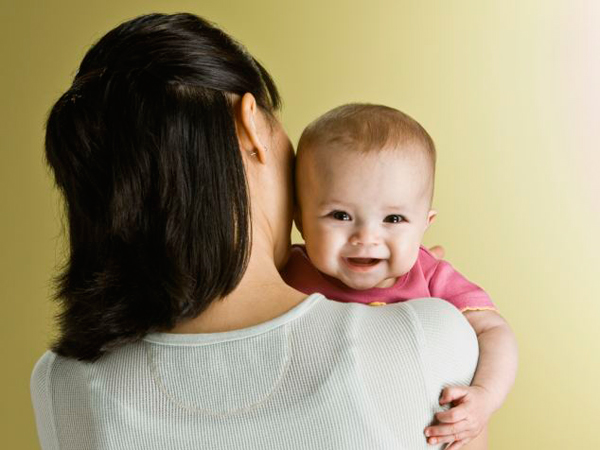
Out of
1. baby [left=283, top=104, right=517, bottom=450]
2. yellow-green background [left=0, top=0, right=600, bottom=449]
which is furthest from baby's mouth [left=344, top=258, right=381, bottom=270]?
yellow-green background [left=0, top=0, right=600, bottom=449]

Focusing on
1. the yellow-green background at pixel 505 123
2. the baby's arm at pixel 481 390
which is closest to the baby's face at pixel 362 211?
the baby's arm at pixel 481 390

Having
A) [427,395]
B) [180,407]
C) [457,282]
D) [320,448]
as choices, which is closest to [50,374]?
[180,407]

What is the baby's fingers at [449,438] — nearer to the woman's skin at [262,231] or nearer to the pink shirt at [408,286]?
the woman's skin at [262,231]

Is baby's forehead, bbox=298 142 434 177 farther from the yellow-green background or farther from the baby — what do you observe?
the yellow-green background

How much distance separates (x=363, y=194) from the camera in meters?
1.31

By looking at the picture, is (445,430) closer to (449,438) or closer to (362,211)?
(449,438)

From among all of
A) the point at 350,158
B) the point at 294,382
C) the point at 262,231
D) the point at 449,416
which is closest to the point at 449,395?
the point at 449,416

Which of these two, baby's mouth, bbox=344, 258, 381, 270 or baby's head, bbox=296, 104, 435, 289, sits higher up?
baby's head, bbox=296, 104, 435, 289

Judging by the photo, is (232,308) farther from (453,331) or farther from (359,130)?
(359,130)

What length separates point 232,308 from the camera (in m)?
1.07

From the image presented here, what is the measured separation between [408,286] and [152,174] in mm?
504

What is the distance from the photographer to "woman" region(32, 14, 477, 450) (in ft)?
3.28

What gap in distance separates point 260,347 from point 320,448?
0.13m

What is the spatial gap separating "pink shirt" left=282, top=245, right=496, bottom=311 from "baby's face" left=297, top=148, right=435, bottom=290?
0.13 feet
